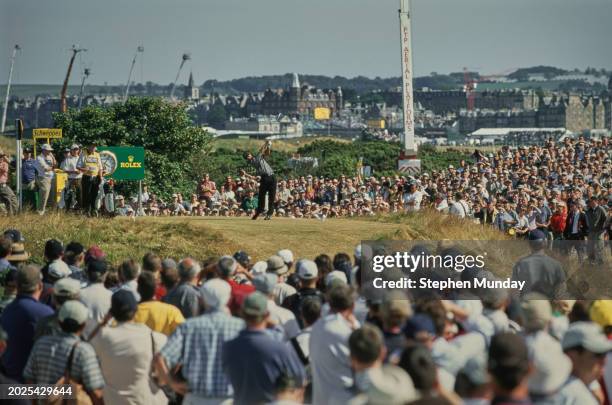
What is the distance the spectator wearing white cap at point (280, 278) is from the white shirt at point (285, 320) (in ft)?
4.38

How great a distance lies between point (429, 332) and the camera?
9.52 meters

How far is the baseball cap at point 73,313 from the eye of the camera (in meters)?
10.5

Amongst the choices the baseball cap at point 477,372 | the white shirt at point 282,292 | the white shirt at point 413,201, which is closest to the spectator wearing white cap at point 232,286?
the white shirt at point 282,292

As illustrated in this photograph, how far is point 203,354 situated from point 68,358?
3.52 feet

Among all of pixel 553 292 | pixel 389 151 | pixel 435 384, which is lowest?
pixel 389 151

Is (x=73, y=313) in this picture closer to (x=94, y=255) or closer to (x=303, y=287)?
(x=303, y=287)

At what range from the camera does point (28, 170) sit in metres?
26.1

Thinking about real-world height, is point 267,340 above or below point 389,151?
above

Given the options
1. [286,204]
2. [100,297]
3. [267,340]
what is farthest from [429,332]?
[286,204]

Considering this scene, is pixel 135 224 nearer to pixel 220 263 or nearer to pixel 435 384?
pixel 220 263

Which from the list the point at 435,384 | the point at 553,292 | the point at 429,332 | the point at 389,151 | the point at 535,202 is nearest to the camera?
the point at 435,384

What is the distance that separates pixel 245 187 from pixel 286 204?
4.35 ft

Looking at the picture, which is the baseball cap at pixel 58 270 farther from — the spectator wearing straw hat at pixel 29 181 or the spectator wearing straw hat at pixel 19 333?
the spectator wearing straw hat at pixel 29 181

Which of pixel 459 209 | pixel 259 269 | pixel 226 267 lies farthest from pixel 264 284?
pixel 459 209
